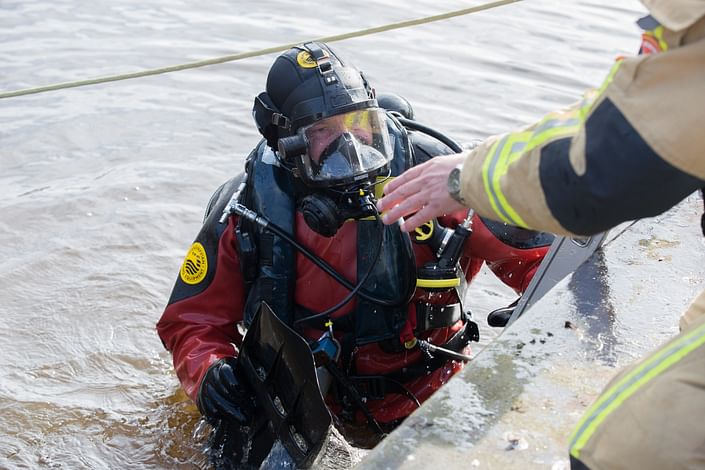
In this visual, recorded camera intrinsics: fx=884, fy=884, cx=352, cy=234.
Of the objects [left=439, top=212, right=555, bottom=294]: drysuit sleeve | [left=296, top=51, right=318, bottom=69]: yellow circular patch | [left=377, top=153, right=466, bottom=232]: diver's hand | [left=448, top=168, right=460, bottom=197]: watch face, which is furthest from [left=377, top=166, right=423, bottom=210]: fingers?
[left=439, top=212, right=555, bottom=294]: drysuit sleeve

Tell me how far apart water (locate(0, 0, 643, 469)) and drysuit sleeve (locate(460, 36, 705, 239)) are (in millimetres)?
2383

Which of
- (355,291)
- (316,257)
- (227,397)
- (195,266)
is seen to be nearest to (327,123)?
(316,257)

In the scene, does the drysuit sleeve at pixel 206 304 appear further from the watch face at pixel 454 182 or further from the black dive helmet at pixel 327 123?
the watch face at pixel 454 182

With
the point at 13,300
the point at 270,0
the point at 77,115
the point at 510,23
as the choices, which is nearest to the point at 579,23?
the point at 510,23

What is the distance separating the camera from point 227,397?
114 inches

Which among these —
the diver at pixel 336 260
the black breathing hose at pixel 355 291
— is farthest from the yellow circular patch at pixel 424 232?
the black breathing hose at pixel 355 291

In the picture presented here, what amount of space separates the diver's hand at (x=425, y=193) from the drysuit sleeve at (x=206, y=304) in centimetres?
126

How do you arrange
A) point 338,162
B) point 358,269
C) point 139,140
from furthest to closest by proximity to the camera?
point 139,140
point 358,269
point 338,162

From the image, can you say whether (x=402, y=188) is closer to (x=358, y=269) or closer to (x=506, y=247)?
(x=358, y=269)

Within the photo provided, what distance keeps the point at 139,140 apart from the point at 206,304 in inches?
149

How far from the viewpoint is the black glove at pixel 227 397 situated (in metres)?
2.89

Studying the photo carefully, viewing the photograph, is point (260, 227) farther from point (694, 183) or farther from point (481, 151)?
point (694, 183)

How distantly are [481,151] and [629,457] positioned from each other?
604 mm

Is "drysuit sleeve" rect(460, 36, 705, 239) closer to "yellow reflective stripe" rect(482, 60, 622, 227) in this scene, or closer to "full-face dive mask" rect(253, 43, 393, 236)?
"yellow reflective stripe" rect(482, 60, 622, 227)
